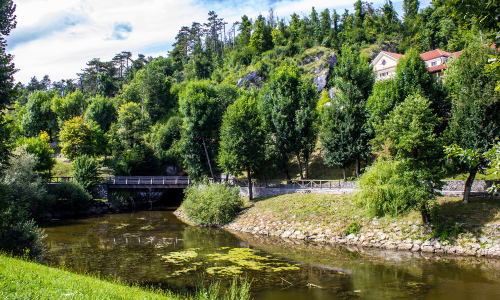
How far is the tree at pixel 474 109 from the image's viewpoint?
22969 millimetres

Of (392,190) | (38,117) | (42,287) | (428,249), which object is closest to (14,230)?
(42,287)

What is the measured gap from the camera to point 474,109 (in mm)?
23391

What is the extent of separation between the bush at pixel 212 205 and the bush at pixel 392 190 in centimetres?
1392

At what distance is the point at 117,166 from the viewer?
48875 mm

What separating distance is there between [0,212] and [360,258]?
21.2m

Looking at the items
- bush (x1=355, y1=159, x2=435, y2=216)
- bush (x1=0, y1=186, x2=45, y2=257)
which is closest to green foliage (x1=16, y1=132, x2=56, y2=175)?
bush (x1=0, y1=186, x2=45, y2=257)

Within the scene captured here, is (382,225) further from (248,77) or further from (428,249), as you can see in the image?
(248,77)

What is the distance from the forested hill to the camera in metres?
33.2

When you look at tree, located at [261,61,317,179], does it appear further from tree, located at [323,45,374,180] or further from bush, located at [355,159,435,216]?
bush, located at [355,159,435,216]

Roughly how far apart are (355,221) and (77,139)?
44.1 m

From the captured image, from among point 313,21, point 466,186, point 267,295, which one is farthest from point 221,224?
point 313,21

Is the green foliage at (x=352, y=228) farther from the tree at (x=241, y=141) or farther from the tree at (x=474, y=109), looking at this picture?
the tree at (x=241, y=141)

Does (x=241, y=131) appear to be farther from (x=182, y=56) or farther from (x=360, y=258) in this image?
(x=182, y=56)

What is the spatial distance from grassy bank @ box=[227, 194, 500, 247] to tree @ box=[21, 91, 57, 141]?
2114 inches
